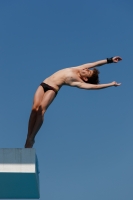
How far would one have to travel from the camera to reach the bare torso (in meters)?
11.3

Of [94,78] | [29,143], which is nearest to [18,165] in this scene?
[29,143]

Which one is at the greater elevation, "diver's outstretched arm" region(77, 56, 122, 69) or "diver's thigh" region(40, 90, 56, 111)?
"diver's outstretched arm" region(77, 56, 122, 69)

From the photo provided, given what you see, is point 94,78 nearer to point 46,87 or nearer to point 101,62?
point 101,62

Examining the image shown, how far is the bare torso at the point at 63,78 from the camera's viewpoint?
11.3 metres

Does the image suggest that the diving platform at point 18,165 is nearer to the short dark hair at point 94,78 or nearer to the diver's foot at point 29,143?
the diver's foot at point 29,143

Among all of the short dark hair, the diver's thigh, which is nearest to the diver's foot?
the diver's thigh

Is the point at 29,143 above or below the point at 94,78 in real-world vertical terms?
below

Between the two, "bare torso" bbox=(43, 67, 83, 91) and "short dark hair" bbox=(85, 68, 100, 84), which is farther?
"short dark hair" bbox=(85, 68, 100, 84)

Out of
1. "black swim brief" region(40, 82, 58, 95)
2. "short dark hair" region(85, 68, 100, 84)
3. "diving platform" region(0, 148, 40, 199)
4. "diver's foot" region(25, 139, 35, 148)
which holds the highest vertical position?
"short dark hair" region(85, 68, 100, 84)

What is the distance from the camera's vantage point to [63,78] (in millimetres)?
11383

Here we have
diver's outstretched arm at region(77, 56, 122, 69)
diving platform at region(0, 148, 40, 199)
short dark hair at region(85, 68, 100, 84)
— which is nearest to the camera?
diving platform at region(0, 148, 40, 199)

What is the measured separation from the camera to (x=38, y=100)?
11375mm

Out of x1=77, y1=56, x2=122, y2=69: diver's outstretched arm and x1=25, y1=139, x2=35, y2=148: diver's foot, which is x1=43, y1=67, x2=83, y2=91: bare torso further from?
x1=25, y1=139, x2=35, y2=148: diver's foot

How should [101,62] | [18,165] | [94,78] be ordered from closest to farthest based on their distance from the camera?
1. [18,165]
2. [94,78]
3. [101,62]
